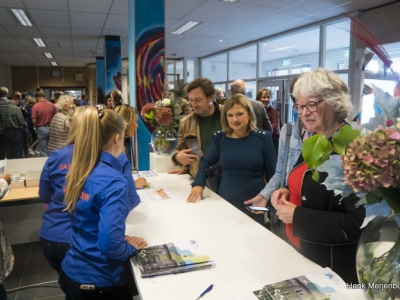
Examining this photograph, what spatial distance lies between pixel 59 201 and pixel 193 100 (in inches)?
48.1

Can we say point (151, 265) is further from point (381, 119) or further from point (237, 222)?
point (381, 119)

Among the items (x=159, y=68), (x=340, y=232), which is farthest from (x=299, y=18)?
(x=340, y=232)

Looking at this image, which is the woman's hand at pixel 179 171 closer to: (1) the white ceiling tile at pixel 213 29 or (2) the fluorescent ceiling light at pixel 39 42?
(1) the white ceiling tile at pixel 213 29

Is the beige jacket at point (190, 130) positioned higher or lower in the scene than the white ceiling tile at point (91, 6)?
lower

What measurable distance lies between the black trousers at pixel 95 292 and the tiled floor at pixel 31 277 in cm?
137

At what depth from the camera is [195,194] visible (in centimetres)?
200

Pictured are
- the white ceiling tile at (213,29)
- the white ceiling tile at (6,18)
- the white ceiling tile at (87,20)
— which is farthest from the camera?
the white ceiling tile at (213,29)

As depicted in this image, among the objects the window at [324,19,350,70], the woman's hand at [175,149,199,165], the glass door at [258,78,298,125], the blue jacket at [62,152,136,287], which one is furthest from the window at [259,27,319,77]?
the blue jacket at [62,152,136,287]

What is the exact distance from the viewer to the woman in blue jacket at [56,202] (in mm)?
1631

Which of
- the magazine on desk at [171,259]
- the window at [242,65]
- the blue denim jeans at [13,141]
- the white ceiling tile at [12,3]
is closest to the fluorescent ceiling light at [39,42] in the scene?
the blue denim jeans at [13,141]

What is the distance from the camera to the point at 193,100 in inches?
98.8

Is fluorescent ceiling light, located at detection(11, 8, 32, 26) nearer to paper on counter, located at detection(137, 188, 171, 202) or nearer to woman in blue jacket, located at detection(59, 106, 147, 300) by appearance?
paper on counter, located at detection(137, 188, 171, 202)

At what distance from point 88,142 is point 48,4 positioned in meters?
4.89

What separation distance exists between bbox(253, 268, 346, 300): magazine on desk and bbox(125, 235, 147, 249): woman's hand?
0.52 meters
